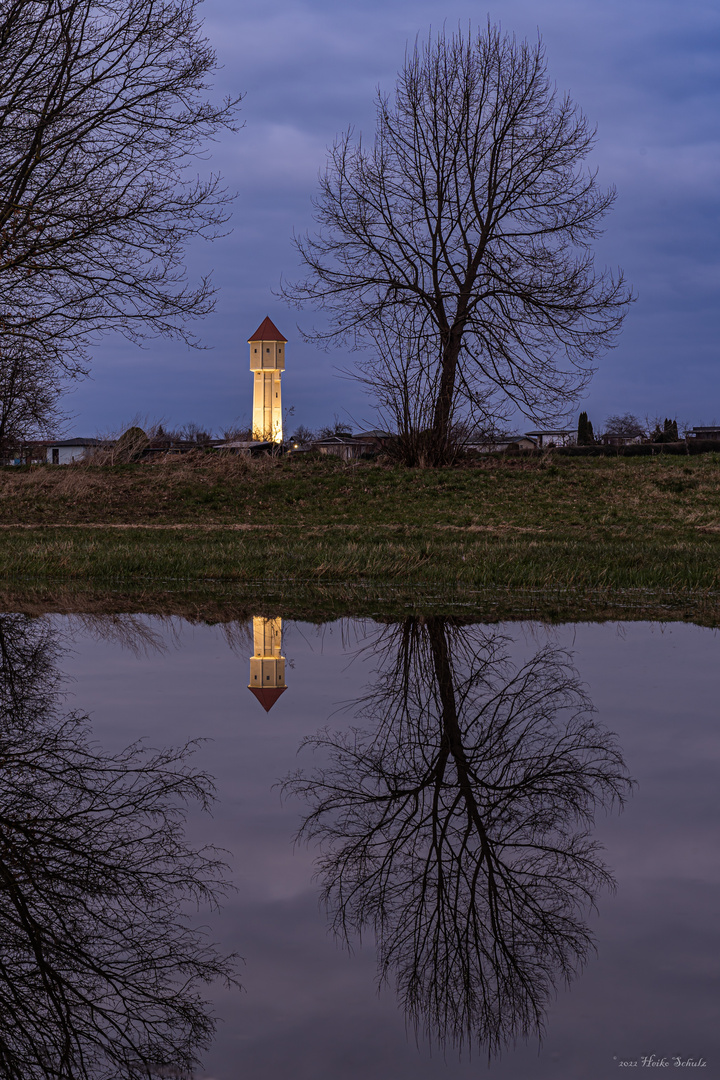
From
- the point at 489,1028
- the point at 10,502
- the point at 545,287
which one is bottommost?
the point at 489,1028

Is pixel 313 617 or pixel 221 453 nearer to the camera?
pixel 313 617

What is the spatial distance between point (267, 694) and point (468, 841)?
2.24 m

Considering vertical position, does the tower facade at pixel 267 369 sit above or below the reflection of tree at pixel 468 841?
above

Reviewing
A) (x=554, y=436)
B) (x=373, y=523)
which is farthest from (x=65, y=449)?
(x=373, y=523)

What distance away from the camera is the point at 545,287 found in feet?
80.7

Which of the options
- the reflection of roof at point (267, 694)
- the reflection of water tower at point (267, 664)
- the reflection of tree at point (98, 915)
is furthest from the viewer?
the reflection of water tower at point (267, 664)

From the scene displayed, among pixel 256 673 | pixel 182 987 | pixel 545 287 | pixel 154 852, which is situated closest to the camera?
pixel 182 987

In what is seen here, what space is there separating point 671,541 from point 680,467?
29.5 feet

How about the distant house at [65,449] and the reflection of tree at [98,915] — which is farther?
the distant house at [65,449]

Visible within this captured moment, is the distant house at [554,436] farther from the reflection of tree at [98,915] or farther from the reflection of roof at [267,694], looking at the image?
the reflection of tree at [98,915]

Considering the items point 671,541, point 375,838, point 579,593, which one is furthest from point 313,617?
point 671,541

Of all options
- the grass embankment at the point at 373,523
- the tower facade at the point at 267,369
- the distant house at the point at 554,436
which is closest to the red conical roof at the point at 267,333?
the tower facade at the point at 267,369

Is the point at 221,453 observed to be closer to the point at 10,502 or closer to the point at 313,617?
the point at 10,502

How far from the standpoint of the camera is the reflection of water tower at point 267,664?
4.96 metres
